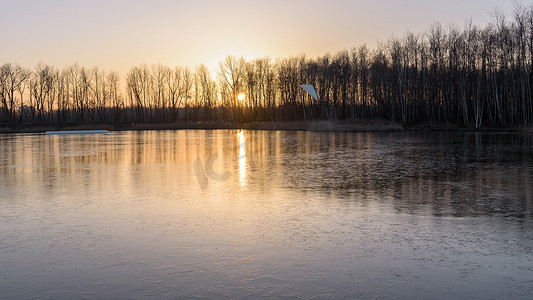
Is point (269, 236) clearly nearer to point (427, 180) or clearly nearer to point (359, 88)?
point (427, 180)

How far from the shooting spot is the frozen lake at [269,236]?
4328 millimetres

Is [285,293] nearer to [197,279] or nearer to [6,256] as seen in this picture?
[197,279]

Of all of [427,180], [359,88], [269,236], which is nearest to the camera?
[269,236]

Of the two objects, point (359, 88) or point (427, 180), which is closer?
point (427, 180)

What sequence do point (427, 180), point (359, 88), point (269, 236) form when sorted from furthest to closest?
point (359, 88) < point (427, 180) < point (269, 236)

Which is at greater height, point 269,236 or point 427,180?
point 427,180

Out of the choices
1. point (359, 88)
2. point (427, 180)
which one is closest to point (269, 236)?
point (427, 180)

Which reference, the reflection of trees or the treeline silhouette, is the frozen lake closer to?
the reflection of trees

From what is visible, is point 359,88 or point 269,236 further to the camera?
point 359,88

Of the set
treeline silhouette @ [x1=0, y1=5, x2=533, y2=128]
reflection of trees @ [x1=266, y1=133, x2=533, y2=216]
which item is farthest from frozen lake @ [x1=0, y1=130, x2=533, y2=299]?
treeline silhouette @ [x1=0, y1=5, x2=533, y2=128]

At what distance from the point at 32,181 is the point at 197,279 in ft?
30.6

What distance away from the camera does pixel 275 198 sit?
907 centimetres

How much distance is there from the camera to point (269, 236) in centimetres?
612

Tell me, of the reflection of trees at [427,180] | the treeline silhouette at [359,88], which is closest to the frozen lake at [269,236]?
the reflection of trees at [427,180]
